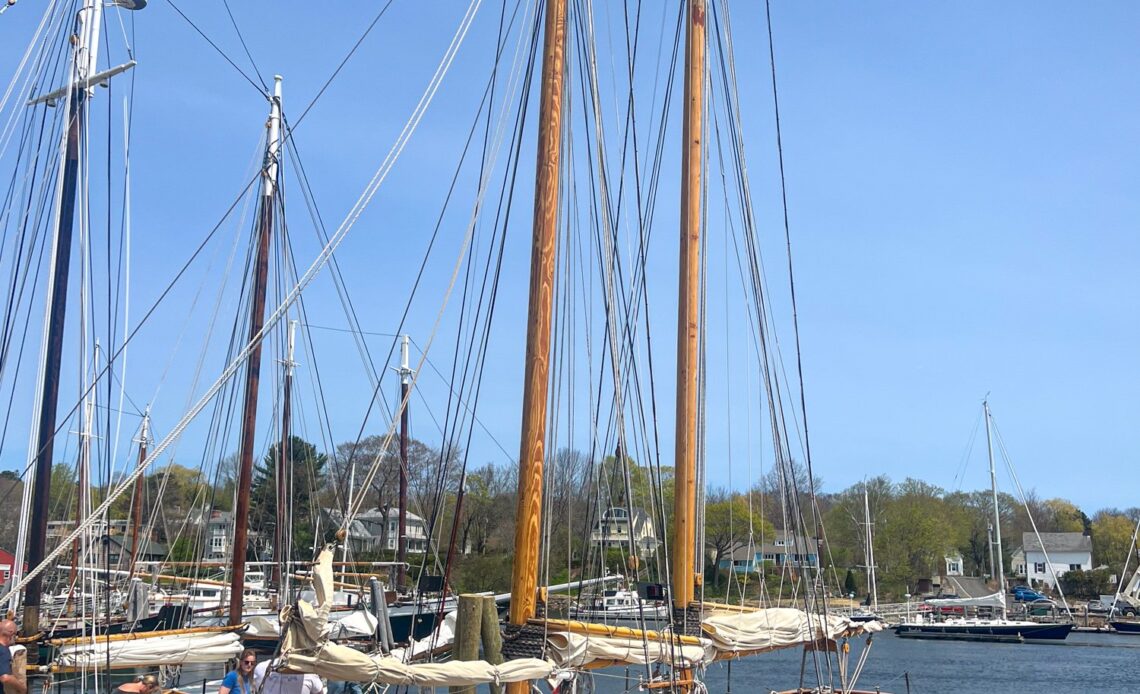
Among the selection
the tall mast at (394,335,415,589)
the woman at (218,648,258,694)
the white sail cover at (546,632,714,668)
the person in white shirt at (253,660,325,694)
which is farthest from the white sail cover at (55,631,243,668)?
the tall mast at (394,335,415,589)

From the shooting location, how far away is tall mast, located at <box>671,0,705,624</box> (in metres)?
18.8

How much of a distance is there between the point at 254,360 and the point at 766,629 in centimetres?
1923

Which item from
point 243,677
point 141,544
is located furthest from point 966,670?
point 243,677

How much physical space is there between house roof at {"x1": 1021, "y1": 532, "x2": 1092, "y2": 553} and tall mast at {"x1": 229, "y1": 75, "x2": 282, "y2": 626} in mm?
131609

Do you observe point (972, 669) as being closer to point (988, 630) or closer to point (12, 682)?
point (988, 630)

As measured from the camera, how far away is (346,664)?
11234mm

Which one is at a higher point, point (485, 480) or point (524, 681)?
point (485, 480)

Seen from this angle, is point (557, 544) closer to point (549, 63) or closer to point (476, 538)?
point (476, 538)

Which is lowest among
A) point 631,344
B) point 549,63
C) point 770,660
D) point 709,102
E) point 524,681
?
point 770,660

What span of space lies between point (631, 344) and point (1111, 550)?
→ 13211cm

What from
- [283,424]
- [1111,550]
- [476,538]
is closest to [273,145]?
[283,424]

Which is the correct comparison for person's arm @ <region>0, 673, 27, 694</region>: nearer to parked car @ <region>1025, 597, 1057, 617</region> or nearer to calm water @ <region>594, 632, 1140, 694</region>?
calm water @ <region>594, 632, 1140, 694</region>

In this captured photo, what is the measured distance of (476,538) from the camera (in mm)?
99812

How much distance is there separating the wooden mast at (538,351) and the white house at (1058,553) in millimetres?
142261
